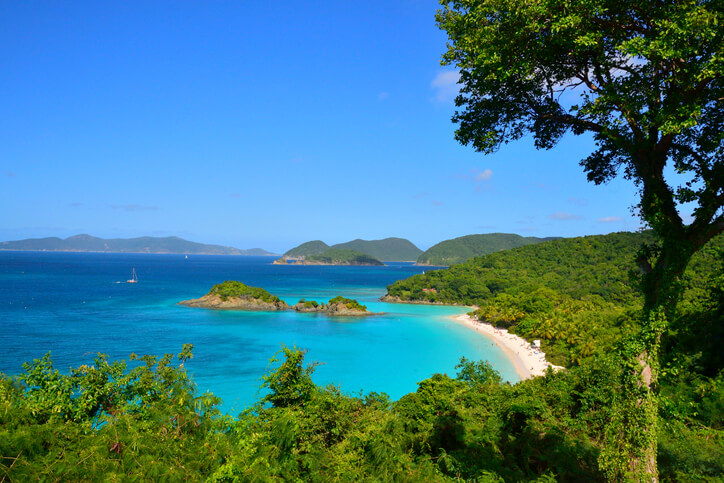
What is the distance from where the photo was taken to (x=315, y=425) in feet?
36.0

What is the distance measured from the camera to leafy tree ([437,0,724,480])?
3.94 metres

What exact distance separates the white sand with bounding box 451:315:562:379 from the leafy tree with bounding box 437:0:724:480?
72.5ft

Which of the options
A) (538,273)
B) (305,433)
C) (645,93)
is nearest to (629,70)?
(645,93)

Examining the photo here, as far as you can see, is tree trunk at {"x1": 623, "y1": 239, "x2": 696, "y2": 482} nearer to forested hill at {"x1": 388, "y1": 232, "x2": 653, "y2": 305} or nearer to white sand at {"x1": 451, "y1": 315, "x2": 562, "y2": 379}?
white sand at {"x1": 451, "y1": 315, "x2": 562, "y2": 379}

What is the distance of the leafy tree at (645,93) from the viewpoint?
155 inches

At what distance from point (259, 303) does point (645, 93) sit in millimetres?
62215

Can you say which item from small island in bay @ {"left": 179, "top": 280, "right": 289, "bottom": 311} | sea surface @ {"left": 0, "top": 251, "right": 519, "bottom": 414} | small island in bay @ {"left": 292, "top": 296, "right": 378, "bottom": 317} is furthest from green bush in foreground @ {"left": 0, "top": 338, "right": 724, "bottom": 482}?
small island in bay @ {"left": 179, "top": 280, "right": 289, "bottom": 311}

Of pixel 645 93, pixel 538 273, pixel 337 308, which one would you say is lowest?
pixel 337 308

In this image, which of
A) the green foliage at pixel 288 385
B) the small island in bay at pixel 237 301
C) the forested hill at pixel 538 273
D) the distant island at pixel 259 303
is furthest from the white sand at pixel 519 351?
the small island in bay at pixel 237 301

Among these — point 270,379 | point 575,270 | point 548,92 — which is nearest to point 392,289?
point 575,270

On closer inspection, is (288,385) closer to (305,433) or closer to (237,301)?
(305,433)

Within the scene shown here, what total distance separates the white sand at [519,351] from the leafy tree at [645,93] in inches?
870

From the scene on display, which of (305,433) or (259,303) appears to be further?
(259,303)

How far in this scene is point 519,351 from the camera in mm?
36969
